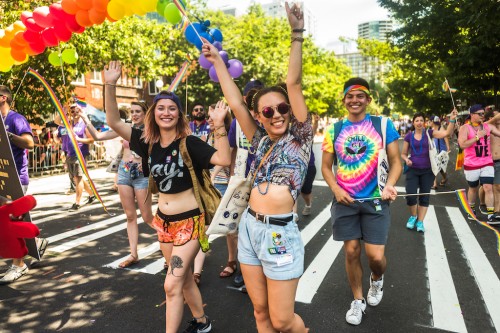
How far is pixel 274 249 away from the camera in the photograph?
2301mm

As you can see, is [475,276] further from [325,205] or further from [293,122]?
[325,205]

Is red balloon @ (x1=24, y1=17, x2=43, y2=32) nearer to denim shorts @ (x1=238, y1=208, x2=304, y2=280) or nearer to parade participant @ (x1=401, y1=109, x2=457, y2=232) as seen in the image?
denim shorts @ (x1=238, y1=208, x2=304, y2=280)

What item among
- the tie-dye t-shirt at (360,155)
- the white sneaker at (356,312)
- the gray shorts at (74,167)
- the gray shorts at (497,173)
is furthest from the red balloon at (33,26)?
the gray shorts at (497,173)

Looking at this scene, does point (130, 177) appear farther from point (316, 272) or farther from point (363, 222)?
point (363, 222)

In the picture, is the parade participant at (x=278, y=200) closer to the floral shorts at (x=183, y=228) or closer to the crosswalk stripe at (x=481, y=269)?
the floral shorts at (x=183, y=228)

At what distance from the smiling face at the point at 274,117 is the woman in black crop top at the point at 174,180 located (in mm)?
406

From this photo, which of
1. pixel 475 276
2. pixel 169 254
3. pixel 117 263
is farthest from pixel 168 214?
pixel 475 276

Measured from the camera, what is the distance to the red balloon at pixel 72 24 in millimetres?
4913

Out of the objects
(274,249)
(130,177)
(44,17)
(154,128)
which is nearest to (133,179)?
(130,177)

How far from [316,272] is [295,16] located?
3.18 metres

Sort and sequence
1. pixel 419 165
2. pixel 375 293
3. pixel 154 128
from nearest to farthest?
pixel 154 128
pixel 375 293
pixel 419 165

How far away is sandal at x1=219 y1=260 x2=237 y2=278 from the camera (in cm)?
444

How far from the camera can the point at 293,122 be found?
2455 millimetres

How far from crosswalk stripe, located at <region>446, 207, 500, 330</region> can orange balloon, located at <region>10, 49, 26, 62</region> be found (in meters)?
6.44
